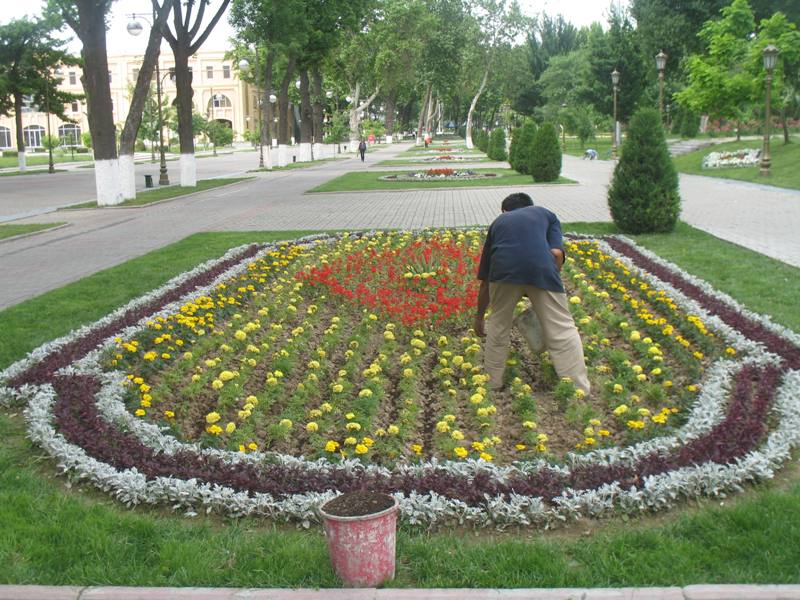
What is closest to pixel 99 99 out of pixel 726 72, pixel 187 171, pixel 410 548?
pixel 187 171

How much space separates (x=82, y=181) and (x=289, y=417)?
32.1m

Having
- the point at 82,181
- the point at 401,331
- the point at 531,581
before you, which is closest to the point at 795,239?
the point at 401,331

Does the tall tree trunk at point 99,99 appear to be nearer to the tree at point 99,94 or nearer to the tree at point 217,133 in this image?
the tree at point 99,94

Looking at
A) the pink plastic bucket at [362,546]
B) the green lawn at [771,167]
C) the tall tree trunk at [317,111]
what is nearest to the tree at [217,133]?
the tall tree trunk at [317,111]

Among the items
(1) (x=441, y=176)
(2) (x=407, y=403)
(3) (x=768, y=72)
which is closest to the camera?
(2) (x=407, y=403)

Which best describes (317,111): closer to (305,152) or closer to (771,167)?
(305,152)

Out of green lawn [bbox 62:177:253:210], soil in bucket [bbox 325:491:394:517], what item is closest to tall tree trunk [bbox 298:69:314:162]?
green lawn [bbox 62:177:253:210]

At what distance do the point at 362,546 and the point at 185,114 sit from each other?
2486 cm

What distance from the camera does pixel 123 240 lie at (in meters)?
14.3

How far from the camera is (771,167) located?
84.0 ft

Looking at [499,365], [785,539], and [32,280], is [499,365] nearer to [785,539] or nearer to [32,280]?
[785,539]

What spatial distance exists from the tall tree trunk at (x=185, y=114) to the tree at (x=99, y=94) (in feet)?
15.8

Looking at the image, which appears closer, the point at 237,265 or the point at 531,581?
the point at 531,581

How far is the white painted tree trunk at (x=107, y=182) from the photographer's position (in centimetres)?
2070
